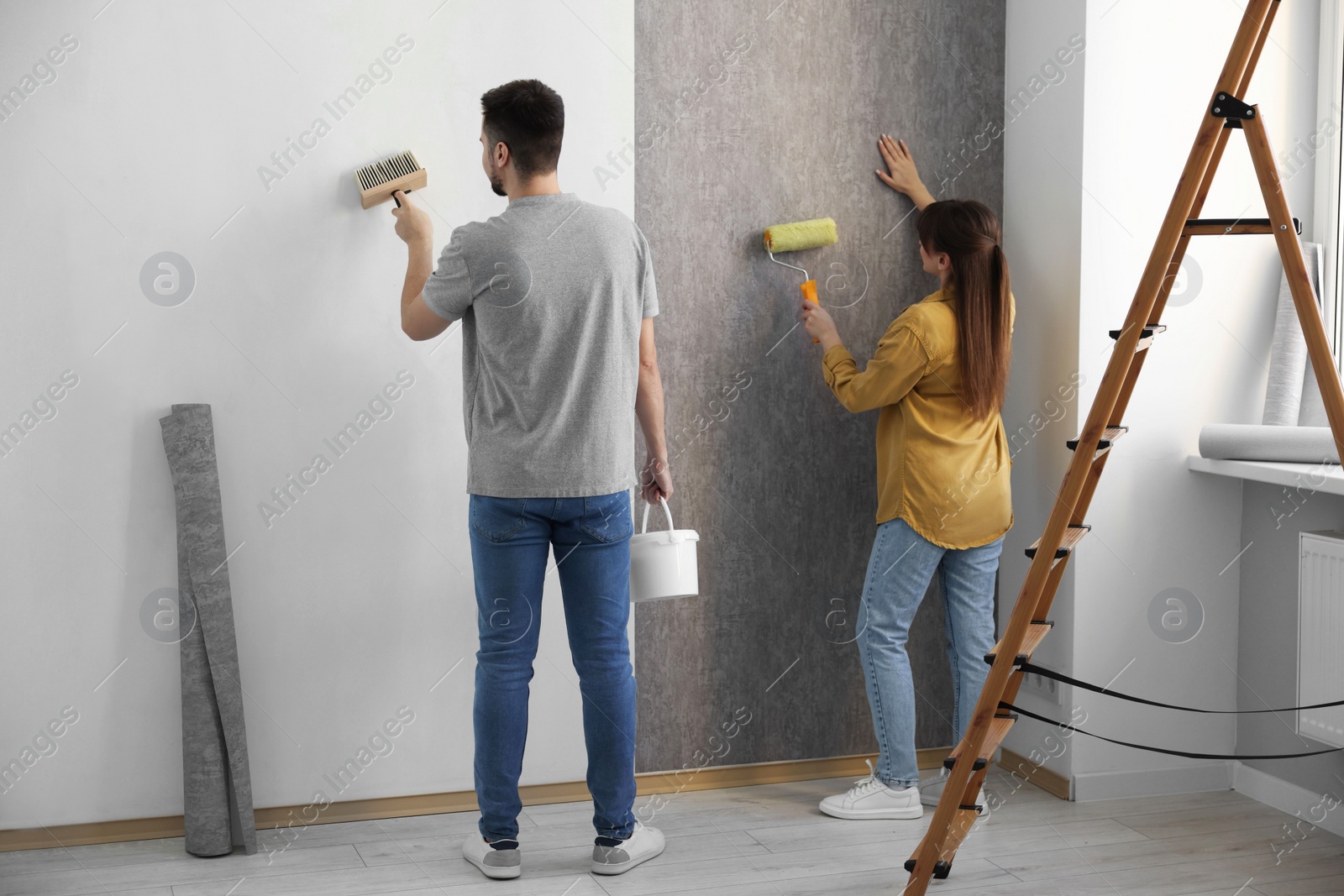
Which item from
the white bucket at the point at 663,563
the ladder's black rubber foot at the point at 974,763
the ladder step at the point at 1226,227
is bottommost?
the ladder's black rubber foot at the point at 974,763

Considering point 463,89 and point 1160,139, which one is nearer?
point 463,89

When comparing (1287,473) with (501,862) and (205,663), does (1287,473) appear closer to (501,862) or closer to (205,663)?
(501,862)

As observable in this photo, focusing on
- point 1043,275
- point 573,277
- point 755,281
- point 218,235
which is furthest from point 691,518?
point 218,235

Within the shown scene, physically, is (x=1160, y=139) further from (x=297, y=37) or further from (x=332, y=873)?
(x=332, y=873)

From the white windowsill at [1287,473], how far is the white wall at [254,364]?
1533 millimetres

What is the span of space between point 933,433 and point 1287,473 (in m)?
0.77

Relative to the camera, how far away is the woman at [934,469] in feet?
8.29

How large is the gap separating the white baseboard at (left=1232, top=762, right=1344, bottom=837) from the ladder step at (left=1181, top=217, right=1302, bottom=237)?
4.59 ft

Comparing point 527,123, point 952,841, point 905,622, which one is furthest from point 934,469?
point 527,123

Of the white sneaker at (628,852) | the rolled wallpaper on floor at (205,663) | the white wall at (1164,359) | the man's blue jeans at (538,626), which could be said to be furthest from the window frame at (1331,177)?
the rolled wallpaper on floor at (205,663)

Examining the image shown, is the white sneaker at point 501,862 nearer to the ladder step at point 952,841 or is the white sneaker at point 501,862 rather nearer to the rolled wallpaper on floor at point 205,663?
the rolled wallpaper on floor at point 205,663

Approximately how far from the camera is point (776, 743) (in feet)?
9.61

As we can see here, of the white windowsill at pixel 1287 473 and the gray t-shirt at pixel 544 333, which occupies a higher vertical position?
the gray t-shirt at pixel 544 333

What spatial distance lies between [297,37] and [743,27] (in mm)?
1026
